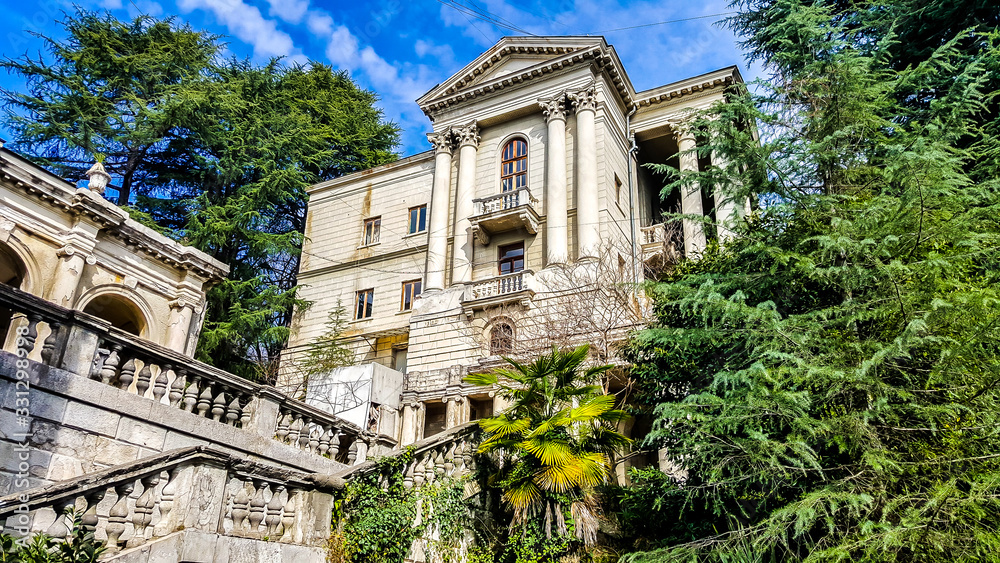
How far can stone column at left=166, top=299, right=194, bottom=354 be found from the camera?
1709 centimetres

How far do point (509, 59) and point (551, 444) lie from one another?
2431 centimetres

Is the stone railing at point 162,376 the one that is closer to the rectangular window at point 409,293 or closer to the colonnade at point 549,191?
the colonnade at point 549,191

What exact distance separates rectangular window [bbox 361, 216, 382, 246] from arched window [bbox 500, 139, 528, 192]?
23.7 feet

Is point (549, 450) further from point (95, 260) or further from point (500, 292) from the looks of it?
point (500, 292)

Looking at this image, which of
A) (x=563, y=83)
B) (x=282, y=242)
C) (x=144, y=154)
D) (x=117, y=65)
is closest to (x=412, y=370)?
(x=282, y=242)

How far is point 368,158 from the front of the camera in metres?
38.4

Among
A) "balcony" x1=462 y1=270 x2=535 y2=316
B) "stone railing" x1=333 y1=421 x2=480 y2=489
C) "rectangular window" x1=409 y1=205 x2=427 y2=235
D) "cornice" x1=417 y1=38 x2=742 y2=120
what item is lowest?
"stone railing" x1=333 y1=421 x2=480 y2=489

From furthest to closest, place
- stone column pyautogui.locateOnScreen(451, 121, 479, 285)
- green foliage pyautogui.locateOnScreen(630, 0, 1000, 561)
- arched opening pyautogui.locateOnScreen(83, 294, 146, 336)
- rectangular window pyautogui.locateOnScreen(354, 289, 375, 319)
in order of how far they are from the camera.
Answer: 1. rectangular window pyautogui.locateOnScreen(354, 289, 375, 319)
2. stone column pyautogui.locateOnScreen(451, 121, 479, 285)
3. arched opening pyautogui.locateOnScreen(83, 294, 146, 336)
4. green foliage pyautogui.locateOnScreen(630, 0, 1000, 561)

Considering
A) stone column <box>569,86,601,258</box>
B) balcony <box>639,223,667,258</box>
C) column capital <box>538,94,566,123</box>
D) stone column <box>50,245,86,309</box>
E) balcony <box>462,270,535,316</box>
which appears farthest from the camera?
column capital <box>538,94,566,123</box>

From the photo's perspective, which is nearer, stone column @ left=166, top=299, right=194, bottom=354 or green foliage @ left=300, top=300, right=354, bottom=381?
stone column @ left=166, top=299, right=194, bottom=354

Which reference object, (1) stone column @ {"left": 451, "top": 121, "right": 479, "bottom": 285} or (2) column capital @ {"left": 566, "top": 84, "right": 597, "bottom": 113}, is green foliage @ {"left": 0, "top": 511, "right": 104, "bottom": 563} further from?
(2) column capital @ {"left": 566, "top": 84, "right": 597, "bottom": 113}

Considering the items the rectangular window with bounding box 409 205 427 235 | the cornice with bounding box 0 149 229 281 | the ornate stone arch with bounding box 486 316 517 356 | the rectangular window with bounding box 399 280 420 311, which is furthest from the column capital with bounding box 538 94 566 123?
the cornice with bounding box 0 149 229 281

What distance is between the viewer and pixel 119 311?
1770 centimetres

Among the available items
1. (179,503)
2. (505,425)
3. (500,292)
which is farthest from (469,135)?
(179,503)
